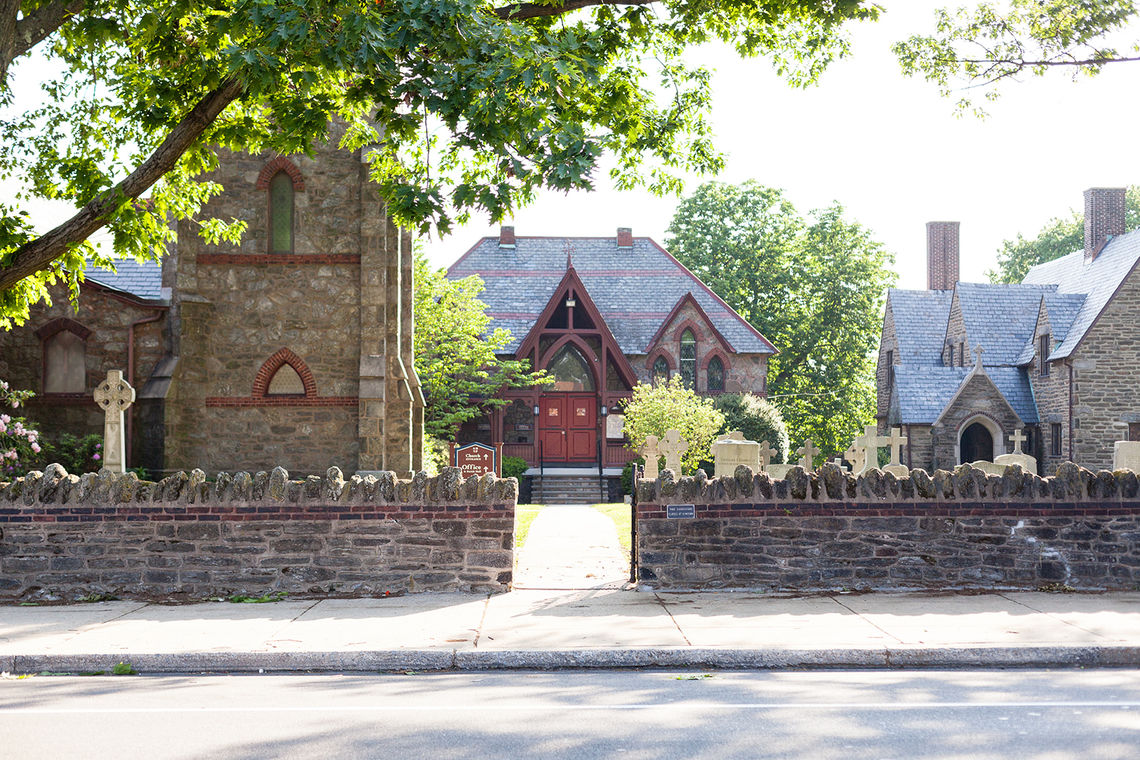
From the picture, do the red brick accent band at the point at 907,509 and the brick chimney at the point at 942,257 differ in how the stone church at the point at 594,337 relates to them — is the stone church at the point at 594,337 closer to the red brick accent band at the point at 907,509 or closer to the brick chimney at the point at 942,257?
the brick chimney at the point at 942,257

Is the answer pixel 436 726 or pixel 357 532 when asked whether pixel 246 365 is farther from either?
pixel 436 726

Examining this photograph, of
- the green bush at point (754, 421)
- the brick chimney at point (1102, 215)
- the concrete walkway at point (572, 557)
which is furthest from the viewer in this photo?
the brick chimney at point (1102, 215)

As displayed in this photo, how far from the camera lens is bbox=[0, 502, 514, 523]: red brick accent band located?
34.3 feet

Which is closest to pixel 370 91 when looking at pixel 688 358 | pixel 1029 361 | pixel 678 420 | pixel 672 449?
pixel 672 449

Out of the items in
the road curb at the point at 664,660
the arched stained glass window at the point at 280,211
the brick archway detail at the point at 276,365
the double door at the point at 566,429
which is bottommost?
the road curb at the point at 664,660

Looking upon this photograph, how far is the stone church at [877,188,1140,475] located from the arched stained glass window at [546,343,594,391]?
37.8 ft

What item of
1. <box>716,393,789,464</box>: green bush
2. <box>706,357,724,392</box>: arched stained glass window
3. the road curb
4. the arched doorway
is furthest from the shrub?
the road curb

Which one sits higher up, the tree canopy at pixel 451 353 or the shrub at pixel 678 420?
the tree canopy at pixel 451 353

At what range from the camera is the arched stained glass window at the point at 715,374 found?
3728 cm

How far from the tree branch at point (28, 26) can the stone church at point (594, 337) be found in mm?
22898

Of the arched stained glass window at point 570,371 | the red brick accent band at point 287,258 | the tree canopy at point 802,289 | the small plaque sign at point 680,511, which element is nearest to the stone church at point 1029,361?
the tree canopy at point 802,289

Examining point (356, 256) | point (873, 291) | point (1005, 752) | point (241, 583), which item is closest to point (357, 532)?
point (241, 583)

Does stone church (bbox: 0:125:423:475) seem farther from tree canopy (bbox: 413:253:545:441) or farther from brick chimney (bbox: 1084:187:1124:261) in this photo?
brick chimney (bbox: 1084:187:1124:261)

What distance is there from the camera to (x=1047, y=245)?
56812 millimetres
